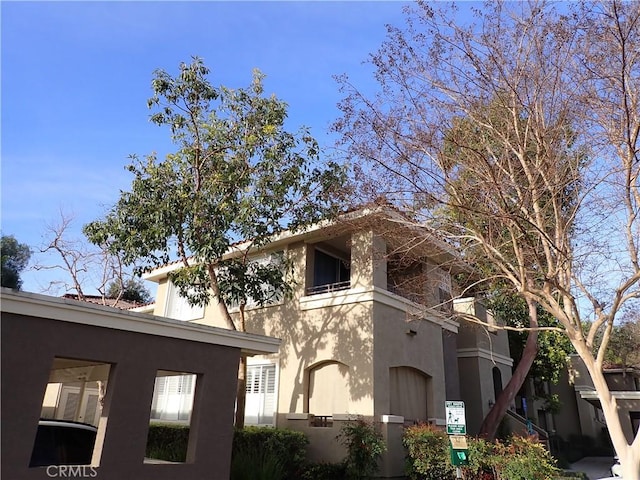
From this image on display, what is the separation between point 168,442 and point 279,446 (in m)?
4.22

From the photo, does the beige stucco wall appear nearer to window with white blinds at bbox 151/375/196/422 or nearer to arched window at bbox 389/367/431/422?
arched window at bbox 389/367/431/422

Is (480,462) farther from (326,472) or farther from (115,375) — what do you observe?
(115,375)

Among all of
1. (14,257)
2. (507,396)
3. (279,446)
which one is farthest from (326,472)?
(14,257)

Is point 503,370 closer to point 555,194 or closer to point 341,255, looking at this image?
point 341,255

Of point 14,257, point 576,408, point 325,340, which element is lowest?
point 576,408

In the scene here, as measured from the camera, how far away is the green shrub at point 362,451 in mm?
12664

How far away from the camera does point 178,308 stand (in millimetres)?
20891

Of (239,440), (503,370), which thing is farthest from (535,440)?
(503,370)

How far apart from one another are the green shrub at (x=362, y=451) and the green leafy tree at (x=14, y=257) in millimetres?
18348

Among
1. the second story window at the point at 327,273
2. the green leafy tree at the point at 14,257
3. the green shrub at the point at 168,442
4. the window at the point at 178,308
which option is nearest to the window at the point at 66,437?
the green shrub at the point at 168,442

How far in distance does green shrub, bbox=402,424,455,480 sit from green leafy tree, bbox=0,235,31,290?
1940cm

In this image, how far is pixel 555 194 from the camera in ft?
38.0

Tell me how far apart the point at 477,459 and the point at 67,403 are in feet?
60.9

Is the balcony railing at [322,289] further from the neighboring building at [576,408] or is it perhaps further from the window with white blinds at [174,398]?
the neighboring building at [576,408]
